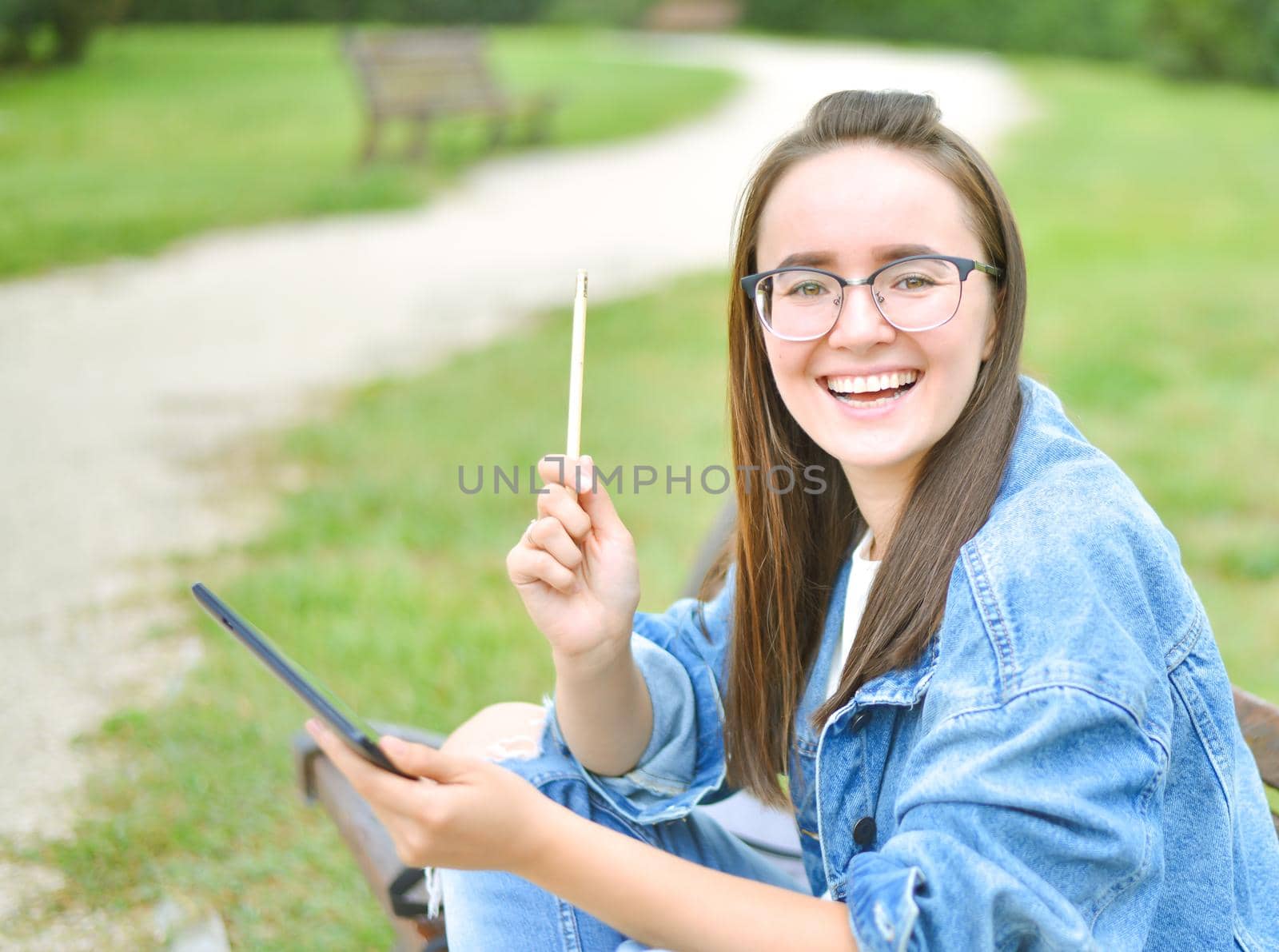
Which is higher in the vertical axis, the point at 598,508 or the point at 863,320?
the point at 863,320

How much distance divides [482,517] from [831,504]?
2.59 metres

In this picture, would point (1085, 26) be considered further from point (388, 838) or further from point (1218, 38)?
point (388, 838)

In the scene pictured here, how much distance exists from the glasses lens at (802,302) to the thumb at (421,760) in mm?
637

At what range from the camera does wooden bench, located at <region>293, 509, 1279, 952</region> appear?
1.67 meters

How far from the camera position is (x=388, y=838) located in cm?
190

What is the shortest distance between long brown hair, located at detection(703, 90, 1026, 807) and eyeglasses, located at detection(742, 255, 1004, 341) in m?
0.10

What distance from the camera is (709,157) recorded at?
1109 centimetres

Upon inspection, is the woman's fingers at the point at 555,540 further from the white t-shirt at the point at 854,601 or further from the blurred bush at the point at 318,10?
the blurred bush at the point at 318,10

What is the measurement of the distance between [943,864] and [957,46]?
77.8 ft

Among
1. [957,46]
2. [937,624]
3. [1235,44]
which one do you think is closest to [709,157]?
[1235,44]

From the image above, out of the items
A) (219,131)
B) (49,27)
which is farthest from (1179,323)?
(49,27)

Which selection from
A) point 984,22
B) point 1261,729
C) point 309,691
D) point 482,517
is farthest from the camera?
point 984,22

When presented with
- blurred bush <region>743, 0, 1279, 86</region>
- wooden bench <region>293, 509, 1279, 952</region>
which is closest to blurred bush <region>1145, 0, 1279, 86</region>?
blurred bush <region>743, 0, 1279, 86</region>

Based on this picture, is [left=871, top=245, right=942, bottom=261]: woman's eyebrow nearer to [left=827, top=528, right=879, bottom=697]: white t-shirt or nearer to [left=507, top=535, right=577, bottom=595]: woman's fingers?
[left=827, top=528, right=879, bottom=697]: white t-shirt
